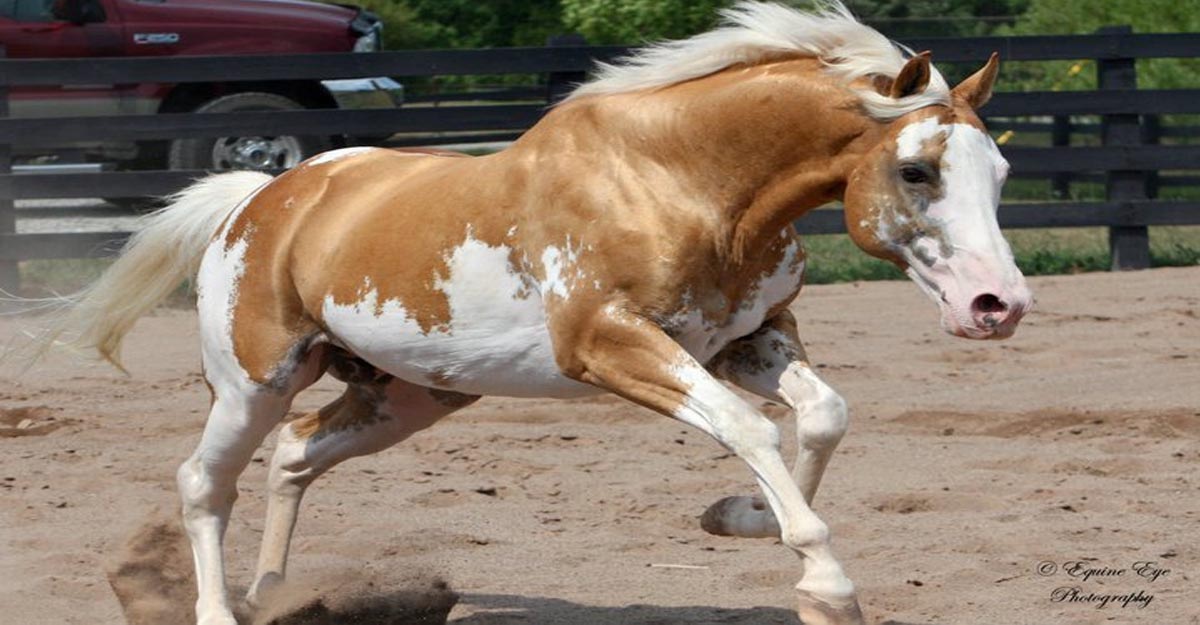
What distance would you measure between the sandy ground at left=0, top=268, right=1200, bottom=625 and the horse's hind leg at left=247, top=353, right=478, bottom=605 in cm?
28

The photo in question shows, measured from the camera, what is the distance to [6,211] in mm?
9969

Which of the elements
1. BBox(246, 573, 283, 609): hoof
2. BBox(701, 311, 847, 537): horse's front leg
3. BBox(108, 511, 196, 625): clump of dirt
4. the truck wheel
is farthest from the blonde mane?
the truck wheel

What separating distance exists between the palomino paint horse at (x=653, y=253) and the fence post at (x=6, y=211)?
5.49 metres

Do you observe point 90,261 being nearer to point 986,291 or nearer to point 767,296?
point 767,296

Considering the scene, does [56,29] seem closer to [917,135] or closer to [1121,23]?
[1121,23]

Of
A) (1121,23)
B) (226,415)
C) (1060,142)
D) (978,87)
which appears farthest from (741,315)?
(1121,23)

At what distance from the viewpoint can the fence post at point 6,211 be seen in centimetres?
987

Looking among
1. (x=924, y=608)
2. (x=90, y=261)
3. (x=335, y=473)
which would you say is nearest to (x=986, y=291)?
(x=924, y=608)

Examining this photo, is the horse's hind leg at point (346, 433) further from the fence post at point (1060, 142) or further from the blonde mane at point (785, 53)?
the fence post at point (1060, 142)

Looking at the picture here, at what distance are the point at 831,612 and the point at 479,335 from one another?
1.11m

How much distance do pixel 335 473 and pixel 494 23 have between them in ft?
62.5

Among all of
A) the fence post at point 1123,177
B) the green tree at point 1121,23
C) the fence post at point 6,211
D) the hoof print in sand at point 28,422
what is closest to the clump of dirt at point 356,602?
the hoof print in sand at point 28,422

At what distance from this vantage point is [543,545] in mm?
5477

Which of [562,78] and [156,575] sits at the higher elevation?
[156,575]
